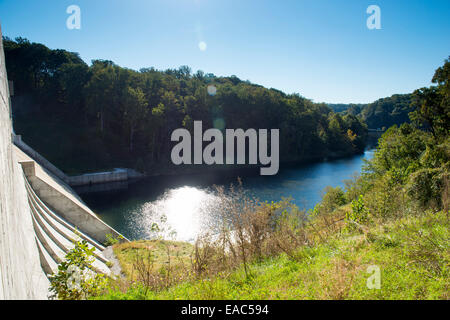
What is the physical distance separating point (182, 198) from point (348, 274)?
18299 mm

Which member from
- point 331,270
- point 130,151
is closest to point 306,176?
point 130,151

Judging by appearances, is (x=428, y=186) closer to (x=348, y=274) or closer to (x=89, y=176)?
(x=348, y=274)

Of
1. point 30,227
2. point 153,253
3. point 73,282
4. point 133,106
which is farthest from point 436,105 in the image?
point 133,106

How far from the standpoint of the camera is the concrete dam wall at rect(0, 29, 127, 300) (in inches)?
123

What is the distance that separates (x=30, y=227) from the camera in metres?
5.89

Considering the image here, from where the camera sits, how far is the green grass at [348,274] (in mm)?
3285

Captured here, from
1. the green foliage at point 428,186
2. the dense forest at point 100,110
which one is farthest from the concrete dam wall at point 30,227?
the dense forest at point 100,110

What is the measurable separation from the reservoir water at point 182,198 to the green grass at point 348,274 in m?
6.85

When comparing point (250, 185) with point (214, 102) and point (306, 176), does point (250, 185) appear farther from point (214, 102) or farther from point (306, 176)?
point (214, 102)

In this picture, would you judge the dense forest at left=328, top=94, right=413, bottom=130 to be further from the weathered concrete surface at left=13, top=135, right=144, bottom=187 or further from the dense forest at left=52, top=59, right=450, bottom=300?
the dense forest at left=52, top=59, right=450, bottom=300

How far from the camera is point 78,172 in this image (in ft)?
75.3

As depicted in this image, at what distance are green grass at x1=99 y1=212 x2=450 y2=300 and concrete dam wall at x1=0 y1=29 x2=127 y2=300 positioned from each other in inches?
53.5

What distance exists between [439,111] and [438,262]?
65.8 ft

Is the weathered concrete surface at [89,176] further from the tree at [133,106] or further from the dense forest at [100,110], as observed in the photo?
the tree at [133,106]
